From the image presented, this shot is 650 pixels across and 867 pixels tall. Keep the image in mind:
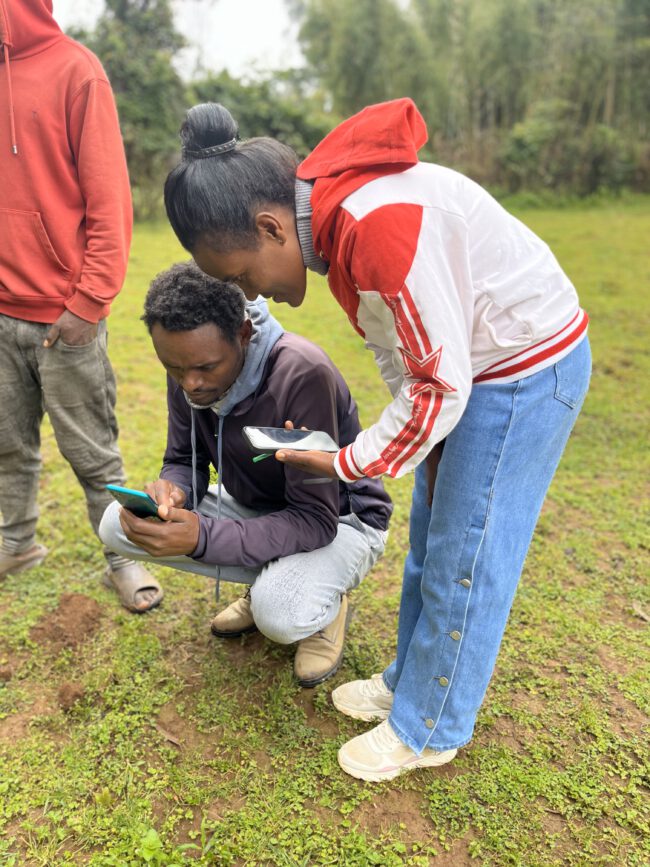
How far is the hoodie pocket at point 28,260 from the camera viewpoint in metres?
2.38

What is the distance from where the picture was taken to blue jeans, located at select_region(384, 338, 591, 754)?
5.37 ft

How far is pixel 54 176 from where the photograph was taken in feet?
7.86

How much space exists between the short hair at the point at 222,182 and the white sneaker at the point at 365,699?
144 cm

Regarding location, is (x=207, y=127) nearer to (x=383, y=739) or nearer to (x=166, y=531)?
(x=166, y=531)

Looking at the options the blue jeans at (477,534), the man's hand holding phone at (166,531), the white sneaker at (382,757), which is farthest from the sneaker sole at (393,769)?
the man's hand holding phone at (166,531)

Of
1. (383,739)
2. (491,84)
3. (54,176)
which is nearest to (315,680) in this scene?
(383,739)

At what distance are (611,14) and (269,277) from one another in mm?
18858

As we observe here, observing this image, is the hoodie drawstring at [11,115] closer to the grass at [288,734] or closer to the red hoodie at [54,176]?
the red hoodie at [54,176]

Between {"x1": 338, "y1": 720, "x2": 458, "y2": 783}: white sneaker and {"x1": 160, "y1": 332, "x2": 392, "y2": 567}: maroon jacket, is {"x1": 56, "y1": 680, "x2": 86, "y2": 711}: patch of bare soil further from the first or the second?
{"x1": 338, "y1": 720, "x2": 458, "y2": 783}: white sneaker

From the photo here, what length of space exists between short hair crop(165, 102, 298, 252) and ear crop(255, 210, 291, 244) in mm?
14

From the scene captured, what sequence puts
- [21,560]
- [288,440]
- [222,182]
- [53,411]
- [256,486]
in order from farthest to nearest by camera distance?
1. [21,560]
2. [53,411]
3. [256,486]
4. [288,440]
5. [222,182]

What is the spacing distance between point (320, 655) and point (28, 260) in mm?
1635

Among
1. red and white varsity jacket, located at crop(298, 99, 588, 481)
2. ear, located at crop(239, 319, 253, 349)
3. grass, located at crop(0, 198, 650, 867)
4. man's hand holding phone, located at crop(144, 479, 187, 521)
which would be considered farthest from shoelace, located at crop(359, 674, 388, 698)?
ear, located at crop(239, 319, 253, 349)

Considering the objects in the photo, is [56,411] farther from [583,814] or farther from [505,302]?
[583,814]
